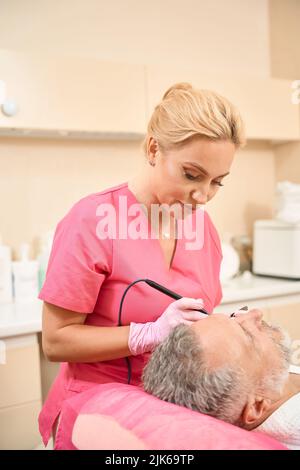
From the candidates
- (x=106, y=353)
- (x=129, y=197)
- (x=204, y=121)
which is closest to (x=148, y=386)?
(x=106, y=353)

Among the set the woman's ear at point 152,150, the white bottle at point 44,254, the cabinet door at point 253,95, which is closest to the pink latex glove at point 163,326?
the woman's ear at point 152,150

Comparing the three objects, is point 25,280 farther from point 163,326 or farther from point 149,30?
point 149,30

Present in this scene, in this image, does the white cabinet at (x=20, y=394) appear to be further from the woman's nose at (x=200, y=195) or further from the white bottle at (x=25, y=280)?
the woman's nose at (x=200, y=195)

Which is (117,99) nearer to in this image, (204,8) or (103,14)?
(103,14)

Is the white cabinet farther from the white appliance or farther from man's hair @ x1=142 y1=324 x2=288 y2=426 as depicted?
the white appliance

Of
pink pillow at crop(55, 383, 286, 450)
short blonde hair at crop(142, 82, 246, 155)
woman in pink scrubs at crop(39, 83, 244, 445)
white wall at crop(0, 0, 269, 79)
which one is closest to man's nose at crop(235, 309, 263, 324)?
woman in pink scrubs at crop(39, 83, 244, 445)

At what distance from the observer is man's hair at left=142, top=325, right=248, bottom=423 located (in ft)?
2.90

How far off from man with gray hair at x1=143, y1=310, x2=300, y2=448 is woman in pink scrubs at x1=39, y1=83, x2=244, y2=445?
56 mm

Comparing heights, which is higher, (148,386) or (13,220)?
(13,220)

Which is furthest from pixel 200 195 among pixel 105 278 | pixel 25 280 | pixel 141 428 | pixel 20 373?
pixel 25 280

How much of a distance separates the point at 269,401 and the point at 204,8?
216 centimetres

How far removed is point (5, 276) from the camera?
1896 millimetres

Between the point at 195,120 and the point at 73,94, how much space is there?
991 millimetres

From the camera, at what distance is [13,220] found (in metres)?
2.04
